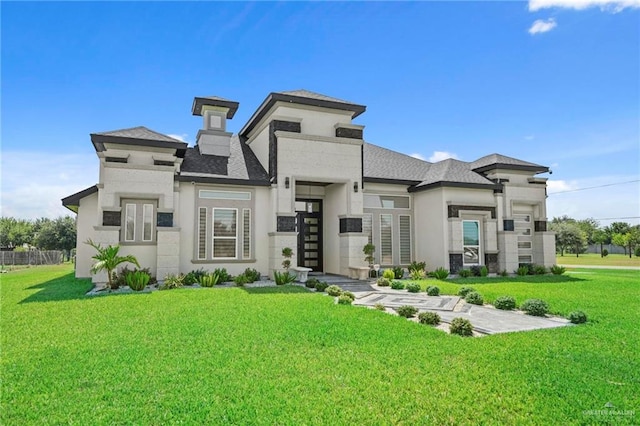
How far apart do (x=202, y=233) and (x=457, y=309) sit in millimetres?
9957

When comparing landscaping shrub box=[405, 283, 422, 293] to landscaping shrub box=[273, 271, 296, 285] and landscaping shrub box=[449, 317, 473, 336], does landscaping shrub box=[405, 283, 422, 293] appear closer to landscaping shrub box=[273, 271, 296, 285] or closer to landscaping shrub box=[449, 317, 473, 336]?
landscaping shrub box=[273, 271, 296, 285]

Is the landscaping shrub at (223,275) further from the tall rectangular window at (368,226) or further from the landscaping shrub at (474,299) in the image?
the landscaping shrub at (474,299)

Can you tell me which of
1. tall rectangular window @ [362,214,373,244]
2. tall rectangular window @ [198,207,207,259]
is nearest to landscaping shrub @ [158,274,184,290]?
tall rectangular window @ [198,207,207,259]

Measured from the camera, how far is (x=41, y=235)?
1965 inches

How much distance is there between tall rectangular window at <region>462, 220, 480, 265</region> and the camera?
17.8m

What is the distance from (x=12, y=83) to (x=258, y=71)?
7.67 metres

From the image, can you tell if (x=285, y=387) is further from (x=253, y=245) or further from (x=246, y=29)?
(x=253, y=245)

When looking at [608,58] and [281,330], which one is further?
[608,58]

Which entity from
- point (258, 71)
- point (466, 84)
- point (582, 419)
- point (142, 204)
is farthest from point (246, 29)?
point (582, 419)

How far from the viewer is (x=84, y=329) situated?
6.81 meters

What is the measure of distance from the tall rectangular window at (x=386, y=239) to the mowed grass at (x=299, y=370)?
10.0m

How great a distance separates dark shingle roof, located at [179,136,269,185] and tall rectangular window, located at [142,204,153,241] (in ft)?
5.56

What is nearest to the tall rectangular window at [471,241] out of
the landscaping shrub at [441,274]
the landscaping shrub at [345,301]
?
the landscaping shrub at [441,274]

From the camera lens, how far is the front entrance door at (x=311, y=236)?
58.3 feet
